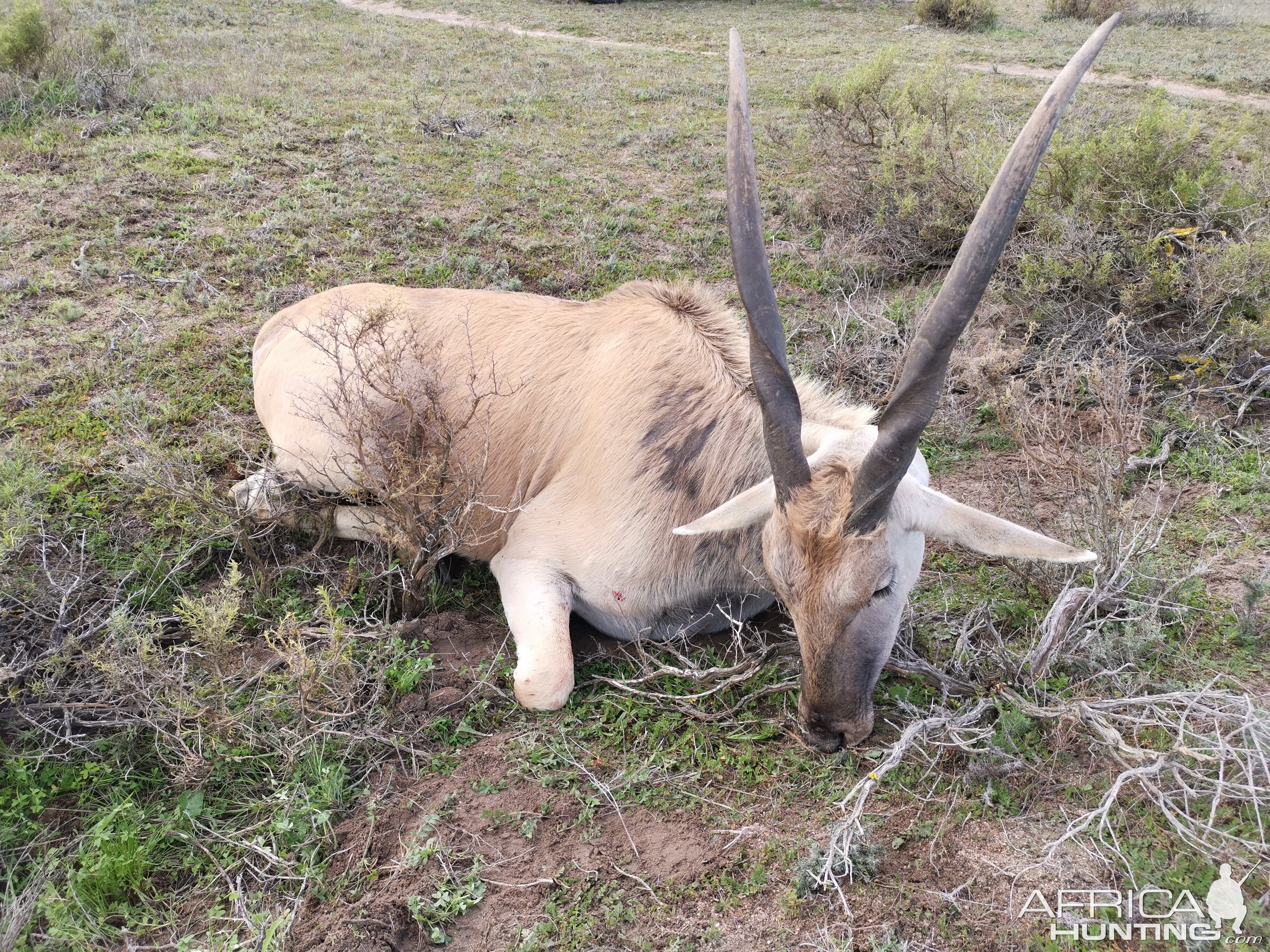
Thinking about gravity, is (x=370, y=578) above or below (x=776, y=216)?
below

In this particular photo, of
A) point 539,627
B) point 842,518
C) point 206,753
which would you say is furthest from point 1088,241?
point 206,753

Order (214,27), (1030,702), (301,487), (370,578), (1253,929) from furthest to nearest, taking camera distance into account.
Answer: (214,27), (301,487), (370,578), (1030,702), (1253,929)

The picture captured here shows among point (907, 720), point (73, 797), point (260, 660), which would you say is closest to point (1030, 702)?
point (907, 720)

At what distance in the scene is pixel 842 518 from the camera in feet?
10.0

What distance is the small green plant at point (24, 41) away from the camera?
31.5 feet

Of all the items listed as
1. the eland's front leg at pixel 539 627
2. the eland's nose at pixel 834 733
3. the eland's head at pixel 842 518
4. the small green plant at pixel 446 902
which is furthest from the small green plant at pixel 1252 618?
the small green plant at pixel 446 902

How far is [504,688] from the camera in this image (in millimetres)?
3709

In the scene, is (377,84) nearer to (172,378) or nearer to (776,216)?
(776,216)

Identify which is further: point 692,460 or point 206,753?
point 692,460

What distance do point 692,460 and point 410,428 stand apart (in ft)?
4.38

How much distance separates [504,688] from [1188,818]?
8.41 ft
